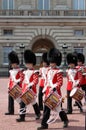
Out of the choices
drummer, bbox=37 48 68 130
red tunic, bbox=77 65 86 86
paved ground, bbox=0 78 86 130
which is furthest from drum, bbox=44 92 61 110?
red tunic, bbox=77 65 86 86

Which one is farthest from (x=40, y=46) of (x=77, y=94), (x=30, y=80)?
(x=30, y=80)

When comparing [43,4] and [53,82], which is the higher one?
[43,4]

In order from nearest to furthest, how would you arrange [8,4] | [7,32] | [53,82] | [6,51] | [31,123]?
1. [53,82]
2. [31,123]
3. [6,51]
4. [7,32]
5. [8,4]

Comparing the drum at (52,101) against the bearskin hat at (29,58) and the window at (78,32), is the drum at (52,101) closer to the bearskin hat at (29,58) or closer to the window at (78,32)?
the bearskin hat at (29,58)

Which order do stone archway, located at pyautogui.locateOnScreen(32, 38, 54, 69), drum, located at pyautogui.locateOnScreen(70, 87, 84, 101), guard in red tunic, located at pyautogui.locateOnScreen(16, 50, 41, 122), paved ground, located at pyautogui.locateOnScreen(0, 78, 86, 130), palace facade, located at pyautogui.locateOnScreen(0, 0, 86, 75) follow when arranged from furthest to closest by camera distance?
stone archway, located at pyautogui.locateOnScreen(32, 38, 54, 69) → palace facade, located at pyautogui.locateOnScreen(0, 0, 86, 75) → drum, located at pyautogui.locateOnScreen(70, 87, 84, 101) → guard in red tunic, located at pyautogui.locateOnScreen(16, 50, 41, 122) → paved ground, located at pyautogui.locateOnScreen(0, 78, 86, 130)

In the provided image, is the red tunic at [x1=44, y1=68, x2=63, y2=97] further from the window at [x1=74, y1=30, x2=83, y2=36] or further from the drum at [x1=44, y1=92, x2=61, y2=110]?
the window at [x1=74, y1=30, x2=83, y2=36]

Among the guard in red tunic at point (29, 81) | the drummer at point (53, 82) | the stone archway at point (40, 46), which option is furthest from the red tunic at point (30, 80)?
the stone archway at point (40, 46)

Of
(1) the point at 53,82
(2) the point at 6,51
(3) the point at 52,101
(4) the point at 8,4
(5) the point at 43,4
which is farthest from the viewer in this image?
(5) the point at 43,4

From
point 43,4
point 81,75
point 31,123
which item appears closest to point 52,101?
point 31,123

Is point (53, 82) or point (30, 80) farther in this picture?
point (30, 80)

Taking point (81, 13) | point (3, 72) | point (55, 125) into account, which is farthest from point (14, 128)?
point (81, 13)

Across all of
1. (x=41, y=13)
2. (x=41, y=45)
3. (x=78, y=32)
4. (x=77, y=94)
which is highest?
(x=41, y=13)

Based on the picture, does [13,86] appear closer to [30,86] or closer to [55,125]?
[30,86]

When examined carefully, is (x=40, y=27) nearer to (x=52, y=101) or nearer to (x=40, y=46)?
(x=40, y=46)
